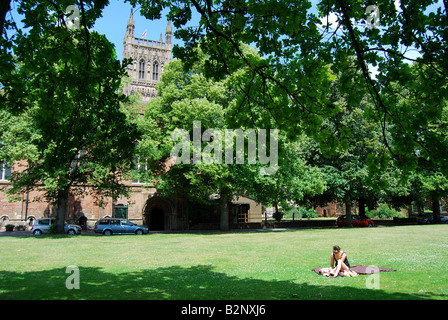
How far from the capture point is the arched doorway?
1770 inches

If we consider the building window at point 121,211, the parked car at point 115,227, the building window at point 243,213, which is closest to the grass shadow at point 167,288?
the parked car at point 115,227

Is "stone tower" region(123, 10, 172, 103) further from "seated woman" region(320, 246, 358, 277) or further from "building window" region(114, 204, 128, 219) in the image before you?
"seated woman" region(320, 246, 358, 277)

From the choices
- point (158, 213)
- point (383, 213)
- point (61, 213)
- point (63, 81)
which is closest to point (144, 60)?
point (158, 213)

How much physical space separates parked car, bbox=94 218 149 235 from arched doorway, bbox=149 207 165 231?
10.8 meters

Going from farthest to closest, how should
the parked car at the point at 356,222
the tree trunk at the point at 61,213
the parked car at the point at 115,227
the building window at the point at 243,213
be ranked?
the building window at the point at 243,213 → the parked car at the point at 356,222 → the parked car at the point at 115,227 → the tree trunk at the point at 61,213

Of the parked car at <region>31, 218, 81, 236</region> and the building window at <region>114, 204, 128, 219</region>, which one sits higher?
the building window at <region>114, 204, 128, 219</region>

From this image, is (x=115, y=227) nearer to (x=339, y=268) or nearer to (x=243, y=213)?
(x=243, y=213)

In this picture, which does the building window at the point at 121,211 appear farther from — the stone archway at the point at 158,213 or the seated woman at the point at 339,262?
the seated woman at the point at 339,262

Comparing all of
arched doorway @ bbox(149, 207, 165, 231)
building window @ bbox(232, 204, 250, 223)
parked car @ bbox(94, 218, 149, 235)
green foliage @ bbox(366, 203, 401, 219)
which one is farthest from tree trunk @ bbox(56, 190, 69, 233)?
green foliage @ bbox(366, 203, 401, 219)

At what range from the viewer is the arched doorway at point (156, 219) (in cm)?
4497

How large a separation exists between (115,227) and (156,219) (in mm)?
12209

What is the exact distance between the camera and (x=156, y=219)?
4525 centimetres
